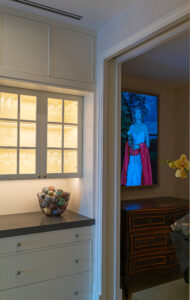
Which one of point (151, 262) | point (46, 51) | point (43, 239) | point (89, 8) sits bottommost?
point (151, 262)

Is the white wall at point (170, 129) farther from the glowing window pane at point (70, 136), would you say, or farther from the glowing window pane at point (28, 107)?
the glowing window pane at point (28, 107)

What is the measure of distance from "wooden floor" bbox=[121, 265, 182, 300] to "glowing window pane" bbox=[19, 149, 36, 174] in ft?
5.83

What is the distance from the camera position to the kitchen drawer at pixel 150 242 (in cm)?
315

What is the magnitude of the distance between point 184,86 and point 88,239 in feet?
9.33

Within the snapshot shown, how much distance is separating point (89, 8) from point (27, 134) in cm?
119

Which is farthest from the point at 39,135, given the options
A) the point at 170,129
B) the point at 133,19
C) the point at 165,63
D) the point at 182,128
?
the point at 182,128

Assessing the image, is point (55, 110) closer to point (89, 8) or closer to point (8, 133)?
point (8, 133)

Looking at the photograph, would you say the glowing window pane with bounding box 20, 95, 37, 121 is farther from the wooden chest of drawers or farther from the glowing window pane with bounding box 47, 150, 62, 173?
the wooden chest of drawers

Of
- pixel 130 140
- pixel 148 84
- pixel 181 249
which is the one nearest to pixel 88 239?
pixel 181 249

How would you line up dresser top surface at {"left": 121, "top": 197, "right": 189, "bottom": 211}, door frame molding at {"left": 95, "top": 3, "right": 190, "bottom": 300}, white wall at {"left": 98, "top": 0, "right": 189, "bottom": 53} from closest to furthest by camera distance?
white wall at {"left": 98, "top": 0, "right": 189, "bottom": 53} < door frame molding at {"left": 95, "top": 3, "right": 190, "bottom": 300} < dresser top surface at {"left": 121, "top": 197, "right": 189, "bottom": 211}

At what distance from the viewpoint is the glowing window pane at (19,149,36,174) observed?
2.64m

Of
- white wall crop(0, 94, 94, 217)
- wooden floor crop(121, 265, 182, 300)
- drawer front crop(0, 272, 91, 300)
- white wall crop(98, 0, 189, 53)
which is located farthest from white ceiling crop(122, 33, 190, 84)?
wooden floor crop(121, 265, 182, 300)

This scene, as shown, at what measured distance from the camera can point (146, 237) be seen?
323 centimetres

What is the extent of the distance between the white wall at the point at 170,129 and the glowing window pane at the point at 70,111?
1.60 m
